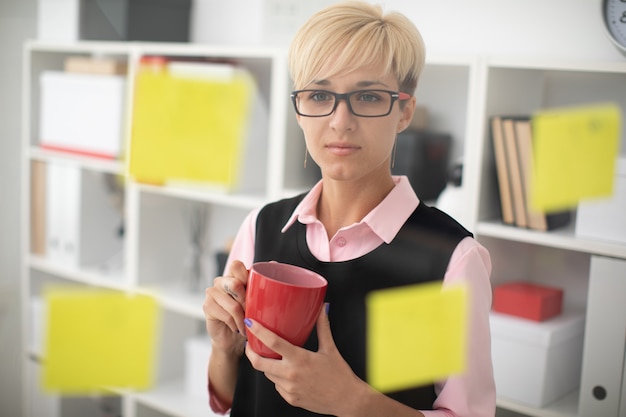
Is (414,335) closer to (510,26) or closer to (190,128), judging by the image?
(510,26)

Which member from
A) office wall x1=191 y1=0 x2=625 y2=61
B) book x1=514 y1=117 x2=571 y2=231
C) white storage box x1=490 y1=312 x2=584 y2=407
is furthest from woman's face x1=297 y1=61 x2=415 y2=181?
white storage box x1=490 y1=312 x2=584 y2=407

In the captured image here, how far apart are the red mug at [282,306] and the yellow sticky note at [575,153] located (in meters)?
0.34

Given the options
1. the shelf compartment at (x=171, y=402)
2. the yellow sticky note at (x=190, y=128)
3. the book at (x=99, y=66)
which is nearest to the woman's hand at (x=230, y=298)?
the yellow sticky note at (x=190, y=128)

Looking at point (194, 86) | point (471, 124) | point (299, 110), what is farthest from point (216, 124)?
point (299, 110)

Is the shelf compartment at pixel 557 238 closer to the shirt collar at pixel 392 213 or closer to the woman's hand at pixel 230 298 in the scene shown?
the shirt collar at pixel 392 213

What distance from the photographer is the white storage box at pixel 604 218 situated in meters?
0.83

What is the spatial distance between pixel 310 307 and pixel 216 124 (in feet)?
2.16

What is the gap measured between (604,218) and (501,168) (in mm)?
147

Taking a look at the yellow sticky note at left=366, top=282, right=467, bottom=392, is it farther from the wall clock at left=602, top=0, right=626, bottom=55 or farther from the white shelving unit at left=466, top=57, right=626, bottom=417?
the wall clock at left=602, top=0, right=626, bottom=55

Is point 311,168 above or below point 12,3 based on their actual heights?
below

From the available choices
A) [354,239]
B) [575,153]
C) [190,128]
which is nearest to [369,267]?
[354,239]

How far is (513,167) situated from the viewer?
92cm

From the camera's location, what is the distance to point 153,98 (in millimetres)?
1279

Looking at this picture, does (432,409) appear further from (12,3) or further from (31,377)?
(31,377)
